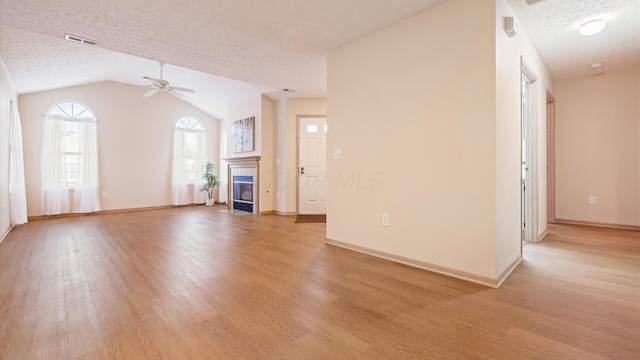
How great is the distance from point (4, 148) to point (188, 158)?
377 cm

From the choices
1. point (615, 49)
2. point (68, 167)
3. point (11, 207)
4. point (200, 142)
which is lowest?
point (11, 207)

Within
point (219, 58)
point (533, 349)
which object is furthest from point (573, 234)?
point (219, 58)

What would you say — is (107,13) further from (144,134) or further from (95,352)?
(144,134)

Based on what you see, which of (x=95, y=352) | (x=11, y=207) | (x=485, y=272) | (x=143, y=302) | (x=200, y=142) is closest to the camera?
(x=95, y=352)

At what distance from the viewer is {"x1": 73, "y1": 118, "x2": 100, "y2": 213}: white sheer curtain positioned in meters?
5.73

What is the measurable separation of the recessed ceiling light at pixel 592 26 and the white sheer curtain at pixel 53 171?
28.0ft

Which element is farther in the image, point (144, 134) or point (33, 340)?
point (144, 134)

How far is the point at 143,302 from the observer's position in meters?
1.79

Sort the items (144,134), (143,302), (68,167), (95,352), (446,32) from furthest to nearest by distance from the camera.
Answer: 1. (144,134)
2. (68,167)
3. (446,32)
4. (143,302)
5. (95,352)

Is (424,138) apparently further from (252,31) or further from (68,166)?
(68,166)

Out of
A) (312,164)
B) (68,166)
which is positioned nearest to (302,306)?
(312,164)

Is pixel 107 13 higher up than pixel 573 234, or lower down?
higher up

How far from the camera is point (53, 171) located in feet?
17.8

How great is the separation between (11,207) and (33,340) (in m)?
4.70
